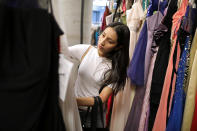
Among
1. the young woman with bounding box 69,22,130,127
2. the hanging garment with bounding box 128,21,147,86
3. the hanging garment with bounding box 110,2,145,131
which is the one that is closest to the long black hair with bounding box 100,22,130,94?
the young woman with bounding box 69,22,130,127

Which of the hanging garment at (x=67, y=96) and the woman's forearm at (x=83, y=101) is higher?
the hanging garment at (x=67, y=96)

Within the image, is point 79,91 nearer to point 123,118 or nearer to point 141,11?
point 123,118

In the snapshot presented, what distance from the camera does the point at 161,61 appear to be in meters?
0.98

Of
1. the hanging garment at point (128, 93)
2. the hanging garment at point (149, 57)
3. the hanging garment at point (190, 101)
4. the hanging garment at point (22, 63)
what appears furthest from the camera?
the hanging garment at point (128, 93)

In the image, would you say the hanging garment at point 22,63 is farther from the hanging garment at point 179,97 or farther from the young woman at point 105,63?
the hanging garment at point 179,97

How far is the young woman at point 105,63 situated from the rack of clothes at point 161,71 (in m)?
0.20

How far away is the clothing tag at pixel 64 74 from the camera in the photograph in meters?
0.40

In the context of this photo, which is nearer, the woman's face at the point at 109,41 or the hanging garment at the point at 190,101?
the hanging garment at the point at 190,101

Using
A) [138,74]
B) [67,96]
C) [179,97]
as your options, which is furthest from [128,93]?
[67,96]

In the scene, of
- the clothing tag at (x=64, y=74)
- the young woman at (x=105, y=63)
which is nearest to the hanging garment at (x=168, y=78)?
the young woman at (x=105, y=63)

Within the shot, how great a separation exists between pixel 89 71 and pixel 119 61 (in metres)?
0.19

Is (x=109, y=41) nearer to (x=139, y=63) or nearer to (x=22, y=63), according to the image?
(x=139, y=63)

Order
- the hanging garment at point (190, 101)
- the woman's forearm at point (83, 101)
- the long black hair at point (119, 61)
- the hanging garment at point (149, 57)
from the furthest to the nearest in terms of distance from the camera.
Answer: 1. the hanging garment at point (149, 57)
2. the long black hair at point (119, 61)
3. the hanging garment at point (190, 101)
4. the woman's forearm at point (83, 101)

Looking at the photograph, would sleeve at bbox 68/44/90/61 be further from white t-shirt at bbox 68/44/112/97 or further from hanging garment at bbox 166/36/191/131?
hanging garment at bbox 166/36/191/131
